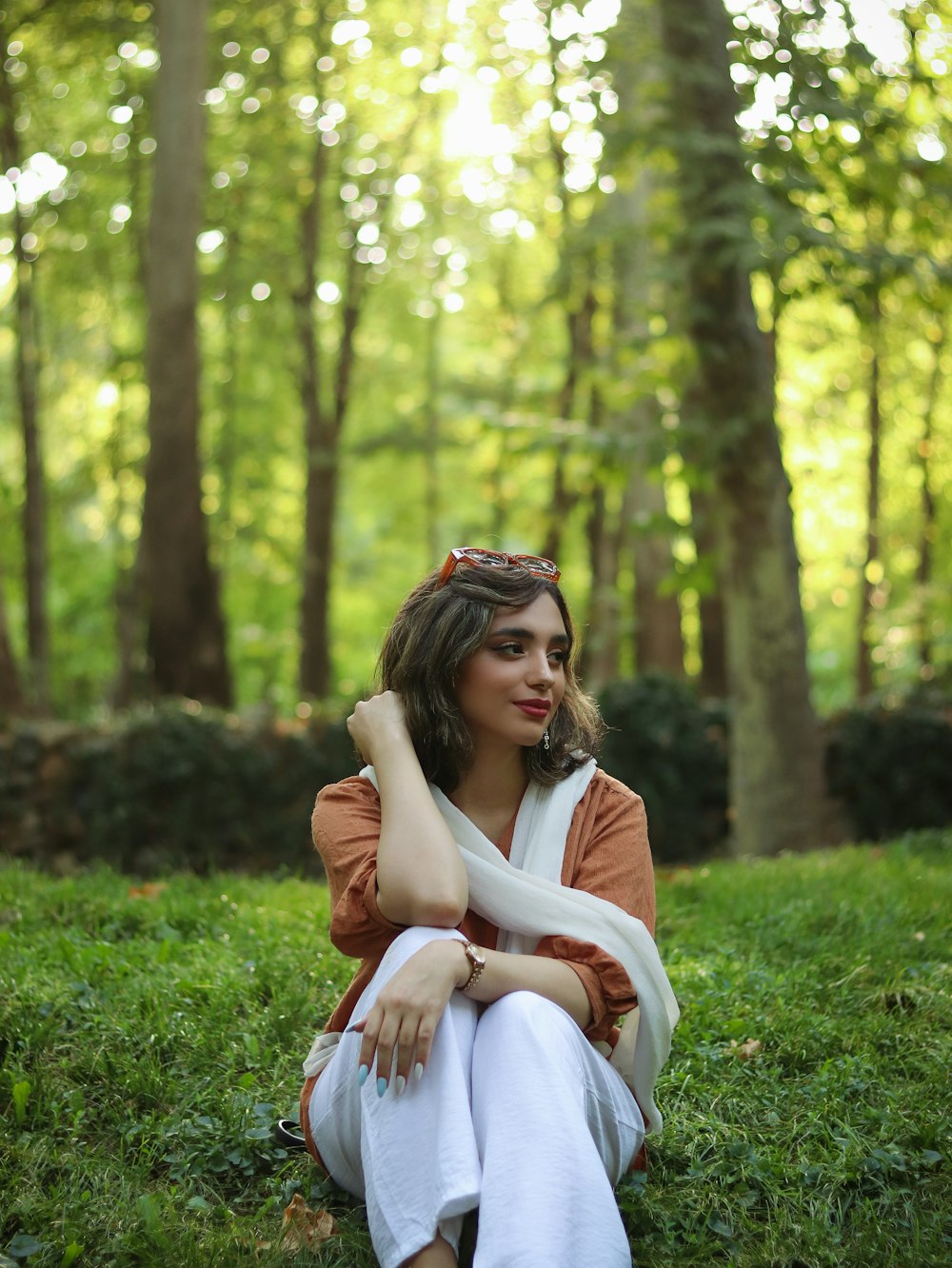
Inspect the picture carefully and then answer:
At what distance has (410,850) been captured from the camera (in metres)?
2.73

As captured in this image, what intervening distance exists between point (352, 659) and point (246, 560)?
858cm

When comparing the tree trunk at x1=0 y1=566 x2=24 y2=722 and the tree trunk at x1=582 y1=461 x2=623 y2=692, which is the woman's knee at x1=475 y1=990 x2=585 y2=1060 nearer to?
the tree trunk at x1=0 y1=566 x2=24 y2=722

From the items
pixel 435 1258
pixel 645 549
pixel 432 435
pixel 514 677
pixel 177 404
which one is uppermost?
pixel 432 435

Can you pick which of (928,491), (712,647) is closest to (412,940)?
(712,647)

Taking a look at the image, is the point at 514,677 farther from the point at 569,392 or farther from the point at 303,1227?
the point at 569,392

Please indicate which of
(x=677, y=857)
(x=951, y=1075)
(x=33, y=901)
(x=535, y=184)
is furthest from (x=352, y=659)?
(x=951, y=1075)

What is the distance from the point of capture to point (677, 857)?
9336 millimetres

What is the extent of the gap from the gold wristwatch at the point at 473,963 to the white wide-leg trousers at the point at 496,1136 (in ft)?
0.16

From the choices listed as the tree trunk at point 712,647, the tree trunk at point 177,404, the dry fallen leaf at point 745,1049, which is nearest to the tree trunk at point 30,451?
the tree trunk at point 177,404

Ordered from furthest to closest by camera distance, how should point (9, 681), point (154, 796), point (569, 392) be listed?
point (569, 392)
point (9, 681)
point (154, 796)

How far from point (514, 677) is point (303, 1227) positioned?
1344mm

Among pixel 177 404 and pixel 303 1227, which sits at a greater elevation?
pixel 177 404

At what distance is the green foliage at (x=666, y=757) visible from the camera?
9.23 meters

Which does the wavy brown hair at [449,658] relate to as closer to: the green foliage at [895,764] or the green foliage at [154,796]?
the green foliage at [154,796]
